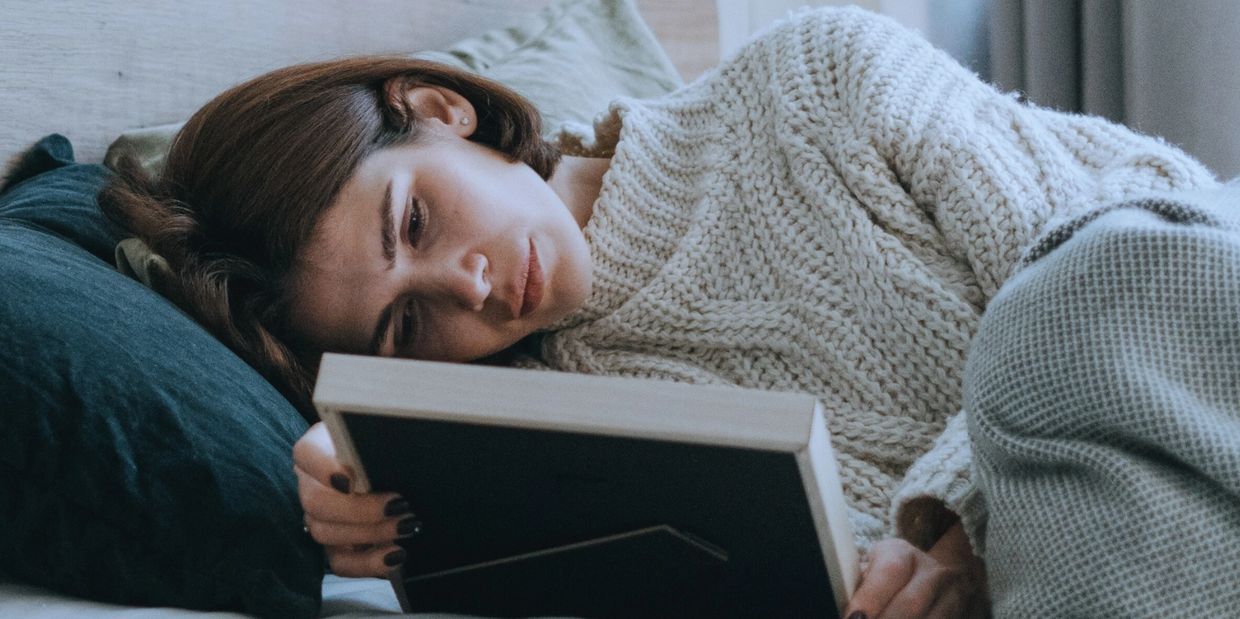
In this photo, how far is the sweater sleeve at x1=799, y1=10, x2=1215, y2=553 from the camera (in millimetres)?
773

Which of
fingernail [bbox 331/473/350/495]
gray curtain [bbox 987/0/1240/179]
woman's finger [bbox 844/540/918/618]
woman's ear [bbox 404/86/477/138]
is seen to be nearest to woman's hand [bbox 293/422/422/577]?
fingernail [bbox 331/473/350/495]

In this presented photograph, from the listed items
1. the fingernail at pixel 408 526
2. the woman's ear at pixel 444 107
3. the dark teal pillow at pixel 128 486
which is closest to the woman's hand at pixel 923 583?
the fingernail at pixel 408 526

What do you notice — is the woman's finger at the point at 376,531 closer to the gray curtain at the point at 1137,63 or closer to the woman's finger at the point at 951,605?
the woman's finger at the point at 951,605

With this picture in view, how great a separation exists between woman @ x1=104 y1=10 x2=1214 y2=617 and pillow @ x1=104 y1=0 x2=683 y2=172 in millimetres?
259

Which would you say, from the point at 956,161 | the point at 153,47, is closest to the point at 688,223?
the point at 956,161

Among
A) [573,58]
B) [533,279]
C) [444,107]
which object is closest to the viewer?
[533,279]

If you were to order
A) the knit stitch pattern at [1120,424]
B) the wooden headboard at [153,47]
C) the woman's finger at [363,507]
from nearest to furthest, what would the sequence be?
1. the knit stitch pattern at [1120,424]
2. the woman's finger at [363,507]
3. the wooden headboard at [153,47]

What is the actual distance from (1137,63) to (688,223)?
0.88m

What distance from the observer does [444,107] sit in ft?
3.57

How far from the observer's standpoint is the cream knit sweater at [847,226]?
817mm

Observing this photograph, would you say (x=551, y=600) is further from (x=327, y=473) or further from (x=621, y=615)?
(x=327, y=473)

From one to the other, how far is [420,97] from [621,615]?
23.7 inches

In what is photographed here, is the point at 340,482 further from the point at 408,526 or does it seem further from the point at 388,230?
the point at 388,230

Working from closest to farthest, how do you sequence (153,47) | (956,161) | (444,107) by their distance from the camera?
(956,161) → (444,107) → (153,47)
